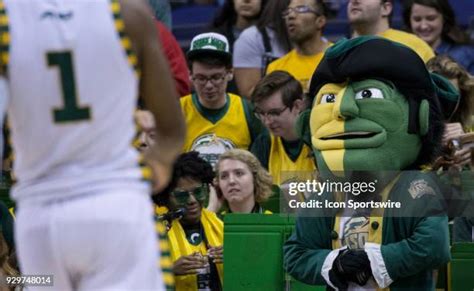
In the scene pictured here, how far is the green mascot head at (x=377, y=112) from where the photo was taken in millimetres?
6664

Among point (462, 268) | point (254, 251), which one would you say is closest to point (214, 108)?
point (254, 251)

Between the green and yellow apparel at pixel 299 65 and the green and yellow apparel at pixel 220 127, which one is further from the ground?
the green and yellow apparel at pixel 299 65

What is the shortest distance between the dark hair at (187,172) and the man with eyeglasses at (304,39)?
5.90 feet

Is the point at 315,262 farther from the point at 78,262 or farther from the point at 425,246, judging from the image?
the point at 78,262

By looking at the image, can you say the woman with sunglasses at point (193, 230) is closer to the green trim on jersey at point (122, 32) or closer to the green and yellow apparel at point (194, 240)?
the green and yellow apparel at point (194, 240)

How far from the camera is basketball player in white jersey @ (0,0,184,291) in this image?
14.4ft

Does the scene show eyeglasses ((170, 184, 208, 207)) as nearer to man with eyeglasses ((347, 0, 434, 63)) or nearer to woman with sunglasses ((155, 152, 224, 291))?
woman with sunglasses ((155, 152, 224, 291))

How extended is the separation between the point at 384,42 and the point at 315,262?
3.73 feet

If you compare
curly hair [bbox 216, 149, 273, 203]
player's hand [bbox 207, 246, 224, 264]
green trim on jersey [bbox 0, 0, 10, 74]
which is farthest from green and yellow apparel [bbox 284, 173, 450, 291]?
green trim on jersey [bbox 0, 0, 10, 74]

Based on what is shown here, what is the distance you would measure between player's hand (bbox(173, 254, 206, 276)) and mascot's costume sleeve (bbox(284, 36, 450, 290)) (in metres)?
0.57

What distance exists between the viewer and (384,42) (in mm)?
6766

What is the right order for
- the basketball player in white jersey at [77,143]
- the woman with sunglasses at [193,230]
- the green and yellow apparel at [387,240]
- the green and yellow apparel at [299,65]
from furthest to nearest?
the green and yellow apparel at [299,65]
the woman with sunglasses at [193,230]
the green and yellow apparel at [387,240]
the basketball player in white jersey at [77,143]

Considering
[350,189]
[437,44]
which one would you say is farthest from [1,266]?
[437,44]

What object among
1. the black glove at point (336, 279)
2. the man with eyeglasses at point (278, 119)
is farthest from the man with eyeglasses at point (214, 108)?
the black glove at point (336, 279)
